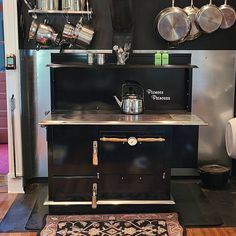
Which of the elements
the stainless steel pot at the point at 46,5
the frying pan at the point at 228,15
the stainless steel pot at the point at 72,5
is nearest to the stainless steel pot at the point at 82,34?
the stainless steel pot at the point at 72,5

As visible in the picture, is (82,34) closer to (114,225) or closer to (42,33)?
(42,33)

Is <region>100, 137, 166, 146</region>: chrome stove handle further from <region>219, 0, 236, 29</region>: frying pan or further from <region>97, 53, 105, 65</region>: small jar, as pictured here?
<region>219, 0, 236, 29</region>: frying pan

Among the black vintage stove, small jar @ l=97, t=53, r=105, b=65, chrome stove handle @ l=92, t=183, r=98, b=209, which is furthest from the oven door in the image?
small jar @ l=97, t=53, r=105, b=65

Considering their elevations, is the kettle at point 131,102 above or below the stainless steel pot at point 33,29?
below

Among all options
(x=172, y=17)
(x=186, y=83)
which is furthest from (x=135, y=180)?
(x=172, y=17)

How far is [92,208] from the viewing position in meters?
3.02

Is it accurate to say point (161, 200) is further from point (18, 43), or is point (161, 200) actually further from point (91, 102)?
point (18, 43)

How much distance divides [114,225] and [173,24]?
181 centimetres

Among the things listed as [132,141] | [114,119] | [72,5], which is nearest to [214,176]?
[132,141]

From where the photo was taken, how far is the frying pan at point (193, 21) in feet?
11.4

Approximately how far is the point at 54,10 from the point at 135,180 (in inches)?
66.5

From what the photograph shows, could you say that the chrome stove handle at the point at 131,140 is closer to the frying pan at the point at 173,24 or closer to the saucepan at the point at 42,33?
the frying pan at the point at 173,24

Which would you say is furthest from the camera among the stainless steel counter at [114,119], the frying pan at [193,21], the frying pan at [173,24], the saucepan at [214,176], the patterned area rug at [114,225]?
the saucepan at [214,176]

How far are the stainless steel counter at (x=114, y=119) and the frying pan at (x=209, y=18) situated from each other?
0.83 metres
